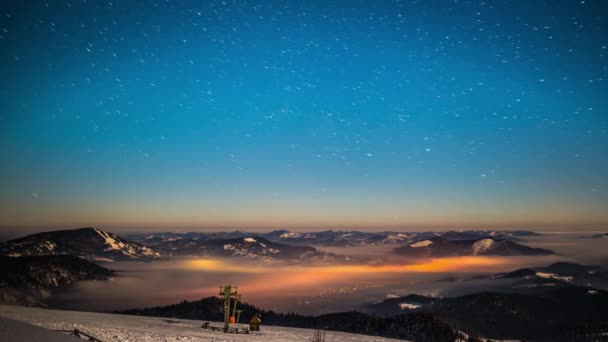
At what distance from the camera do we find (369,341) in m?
54.4

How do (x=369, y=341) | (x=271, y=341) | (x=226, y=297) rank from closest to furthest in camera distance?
(x=271, y=341), (x=226, y=297), (x=369, y=341)

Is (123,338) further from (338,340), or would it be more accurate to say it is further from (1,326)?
(338,340)

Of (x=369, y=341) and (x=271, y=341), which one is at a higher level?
(x=271, y=341)

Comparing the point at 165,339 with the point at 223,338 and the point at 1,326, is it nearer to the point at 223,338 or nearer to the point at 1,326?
the point at 223,338

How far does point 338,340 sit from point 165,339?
2372cm

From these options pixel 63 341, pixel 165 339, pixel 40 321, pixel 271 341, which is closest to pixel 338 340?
pixel 271 341

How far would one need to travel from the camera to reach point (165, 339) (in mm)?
33500

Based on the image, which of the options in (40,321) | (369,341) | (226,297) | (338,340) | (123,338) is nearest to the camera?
(123,338)

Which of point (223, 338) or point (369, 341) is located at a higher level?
point (223, 338)

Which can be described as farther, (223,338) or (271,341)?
(271,341)

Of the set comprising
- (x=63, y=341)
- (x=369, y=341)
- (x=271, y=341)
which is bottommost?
(x=369, y=341)

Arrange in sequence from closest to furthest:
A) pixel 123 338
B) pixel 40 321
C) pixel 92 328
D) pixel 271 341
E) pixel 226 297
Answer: pixel 123 338
pixel 92 328
pixel 40 321
pixel 271 341
pixel 226 297

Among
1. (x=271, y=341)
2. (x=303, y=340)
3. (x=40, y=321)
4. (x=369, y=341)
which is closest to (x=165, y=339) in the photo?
(x=271, y=341)

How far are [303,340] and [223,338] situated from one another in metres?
11.8
